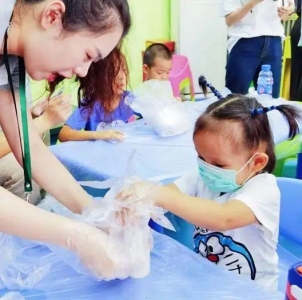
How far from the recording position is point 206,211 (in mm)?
850

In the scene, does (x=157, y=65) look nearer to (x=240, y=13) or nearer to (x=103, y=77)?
(x=240, y=13)

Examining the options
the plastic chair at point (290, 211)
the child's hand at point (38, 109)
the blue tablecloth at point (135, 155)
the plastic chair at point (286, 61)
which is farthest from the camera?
the plastic chair at point (286, 61)

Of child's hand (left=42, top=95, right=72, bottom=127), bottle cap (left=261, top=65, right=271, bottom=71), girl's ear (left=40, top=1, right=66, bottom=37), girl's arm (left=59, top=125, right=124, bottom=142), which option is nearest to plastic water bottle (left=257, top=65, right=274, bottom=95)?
bottle cap (left=261, top=65, right=271, bottom=71)

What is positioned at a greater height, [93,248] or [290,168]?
[93,248]

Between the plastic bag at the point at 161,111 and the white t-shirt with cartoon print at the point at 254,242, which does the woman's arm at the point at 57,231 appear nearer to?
the white t-shirt with cartoon print at the point at 254,242

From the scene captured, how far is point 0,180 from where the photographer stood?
1570mm

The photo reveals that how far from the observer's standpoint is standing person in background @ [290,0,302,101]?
3.26m

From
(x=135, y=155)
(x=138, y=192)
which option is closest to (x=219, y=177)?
(x=138, y=192)

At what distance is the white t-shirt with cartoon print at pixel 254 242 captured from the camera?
0.89 metres

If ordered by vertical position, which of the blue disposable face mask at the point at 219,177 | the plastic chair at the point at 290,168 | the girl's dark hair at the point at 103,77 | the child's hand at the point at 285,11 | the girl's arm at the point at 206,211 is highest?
the child's hand at the point at 285,11

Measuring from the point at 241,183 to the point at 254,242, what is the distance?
0.40 ft

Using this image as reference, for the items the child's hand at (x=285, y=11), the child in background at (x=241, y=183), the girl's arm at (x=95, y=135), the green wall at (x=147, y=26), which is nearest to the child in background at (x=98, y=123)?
the girl's arm at (x=95, y=135)

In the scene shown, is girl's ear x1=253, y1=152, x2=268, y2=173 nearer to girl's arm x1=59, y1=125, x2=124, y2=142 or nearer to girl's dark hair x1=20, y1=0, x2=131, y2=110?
girl's dark hair x1=20, y1=0, x2=131, y2=110

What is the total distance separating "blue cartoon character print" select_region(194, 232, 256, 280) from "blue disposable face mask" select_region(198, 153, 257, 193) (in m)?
0.10
